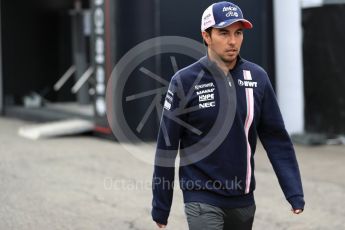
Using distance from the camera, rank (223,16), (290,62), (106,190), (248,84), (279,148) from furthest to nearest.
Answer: (290,62)
(106,190)
(279,148)
(248,84)
(223,16)

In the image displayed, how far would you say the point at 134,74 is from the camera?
37.1 feet

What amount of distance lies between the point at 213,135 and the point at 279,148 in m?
0.45

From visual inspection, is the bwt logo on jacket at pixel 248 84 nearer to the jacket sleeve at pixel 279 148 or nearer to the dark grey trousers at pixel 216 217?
the jacket sleeve at pixel 279 148

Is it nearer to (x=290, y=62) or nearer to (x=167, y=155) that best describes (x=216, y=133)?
(x=167, y=155)

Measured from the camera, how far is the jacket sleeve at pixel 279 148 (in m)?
3.67

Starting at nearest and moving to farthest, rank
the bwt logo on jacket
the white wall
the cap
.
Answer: the cap → the bwt logo on jacket → the white wall

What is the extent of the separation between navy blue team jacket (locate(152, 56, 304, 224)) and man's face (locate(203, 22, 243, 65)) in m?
0.09

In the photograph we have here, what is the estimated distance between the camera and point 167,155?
3.62m

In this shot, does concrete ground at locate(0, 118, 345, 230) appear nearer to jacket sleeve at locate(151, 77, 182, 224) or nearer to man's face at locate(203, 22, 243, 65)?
jacket sleeve at locate(151, 77, 182, 224)

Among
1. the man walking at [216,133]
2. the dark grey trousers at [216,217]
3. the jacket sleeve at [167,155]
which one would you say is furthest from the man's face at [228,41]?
the dark grey trousers at [216,217]

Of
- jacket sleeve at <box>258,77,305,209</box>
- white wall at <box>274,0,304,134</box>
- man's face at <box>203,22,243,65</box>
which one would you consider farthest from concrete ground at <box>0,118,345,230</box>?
man's face at <box>203,22,243,65</box>

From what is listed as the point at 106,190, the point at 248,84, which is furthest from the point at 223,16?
the point at 106,190

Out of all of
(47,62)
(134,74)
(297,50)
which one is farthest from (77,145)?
(47,62)

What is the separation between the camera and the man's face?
11.5 ft
